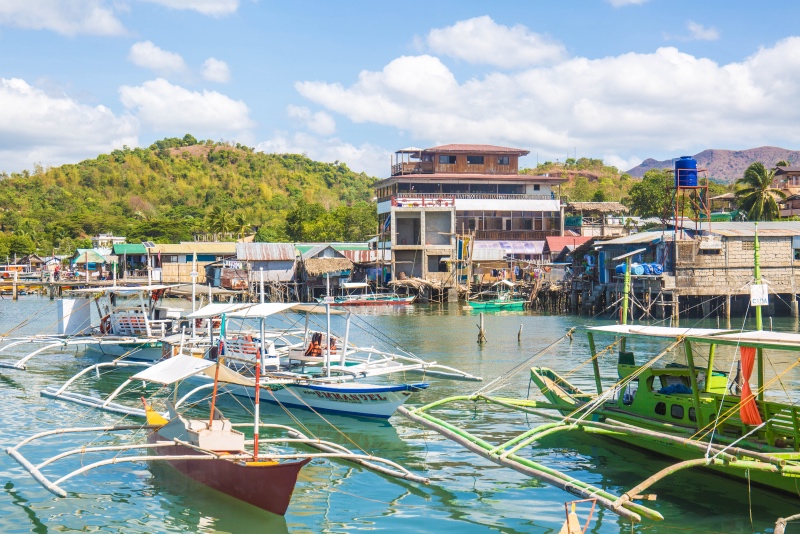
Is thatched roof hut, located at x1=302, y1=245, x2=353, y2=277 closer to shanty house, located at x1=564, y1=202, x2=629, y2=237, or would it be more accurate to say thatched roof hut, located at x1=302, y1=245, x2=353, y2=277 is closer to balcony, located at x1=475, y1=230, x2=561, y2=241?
balcony, located at x1=475, y1=230, x2=561, y2=241

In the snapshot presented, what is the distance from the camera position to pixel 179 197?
14812 centimetres

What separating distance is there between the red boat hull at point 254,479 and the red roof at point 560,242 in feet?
200

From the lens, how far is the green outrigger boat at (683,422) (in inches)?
579

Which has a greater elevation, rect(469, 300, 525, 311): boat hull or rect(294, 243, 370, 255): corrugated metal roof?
rect(294, 243, 370, 255): corrugated metal roof

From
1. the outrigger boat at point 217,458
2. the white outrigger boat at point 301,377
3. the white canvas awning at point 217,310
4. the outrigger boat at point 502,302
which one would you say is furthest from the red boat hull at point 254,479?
the outrigger boat at point 502,302

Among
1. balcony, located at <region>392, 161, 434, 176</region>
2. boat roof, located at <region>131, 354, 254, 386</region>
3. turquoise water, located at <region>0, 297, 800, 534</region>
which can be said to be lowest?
turquoise water, located at <region>0, 297, 800, 534</region>

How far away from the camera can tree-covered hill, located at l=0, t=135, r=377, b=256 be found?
106250mm

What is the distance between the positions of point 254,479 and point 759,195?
233ft

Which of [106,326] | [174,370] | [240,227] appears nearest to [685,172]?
[106,326]

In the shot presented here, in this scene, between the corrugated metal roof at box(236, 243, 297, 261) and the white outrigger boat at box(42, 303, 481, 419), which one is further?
the corrugated metal roof at box(236, 243, 297, 261)

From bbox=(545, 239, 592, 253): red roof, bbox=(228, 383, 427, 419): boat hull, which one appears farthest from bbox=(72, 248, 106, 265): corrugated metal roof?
bbox=(228, 383, 427, 419): boat hull

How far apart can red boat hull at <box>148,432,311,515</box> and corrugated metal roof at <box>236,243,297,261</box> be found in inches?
2566

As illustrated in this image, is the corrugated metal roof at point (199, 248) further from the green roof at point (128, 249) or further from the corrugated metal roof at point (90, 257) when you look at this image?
the corrugated metal roof at point (90, 257)

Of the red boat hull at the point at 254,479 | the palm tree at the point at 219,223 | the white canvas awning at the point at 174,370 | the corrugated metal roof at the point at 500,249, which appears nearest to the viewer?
the red boat hull at the point at 254,479
